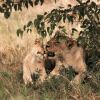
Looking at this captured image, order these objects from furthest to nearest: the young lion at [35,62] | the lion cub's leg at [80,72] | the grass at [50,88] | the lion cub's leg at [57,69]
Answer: the young lion at [35,62] < the lion cub's leg at [57,69] < the lion cub's leg at [80,72] < the grass at [50,88]

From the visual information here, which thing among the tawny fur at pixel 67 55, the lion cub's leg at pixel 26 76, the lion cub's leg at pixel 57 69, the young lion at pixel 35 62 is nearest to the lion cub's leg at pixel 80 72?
the tawny fur at pixel 67 55

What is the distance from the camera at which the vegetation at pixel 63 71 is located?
5.65 metres

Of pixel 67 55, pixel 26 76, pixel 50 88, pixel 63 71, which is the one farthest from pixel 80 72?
pixel 26 76

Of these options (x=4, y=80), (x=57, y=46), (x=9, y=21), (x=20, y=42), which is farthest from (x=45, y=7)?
(x=4, y=80)

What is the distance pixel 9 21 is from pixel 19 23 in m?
0.29

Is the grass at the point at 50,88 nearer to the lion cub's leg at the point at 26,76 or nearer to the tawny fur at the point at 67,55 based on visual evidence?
the lion cub's leg at the point at 26,76

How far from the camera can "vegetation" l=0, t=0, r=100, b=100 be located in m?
5.65

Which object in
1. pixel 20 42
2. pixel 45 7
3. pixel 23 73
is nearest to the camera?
pixel 23 73

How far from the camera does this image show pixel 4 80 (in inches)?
253

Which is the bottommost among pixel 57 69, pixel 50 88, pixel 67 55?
pixel 50 88

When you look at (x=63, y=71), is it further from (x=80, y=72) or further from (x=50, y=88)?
(x=50, y=88)

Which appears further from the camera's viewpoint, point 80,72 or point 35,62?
point 35,62

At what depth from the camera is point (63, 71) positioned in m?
6.66

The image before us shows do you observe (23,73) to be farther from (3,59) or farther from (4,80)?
(3,59)
